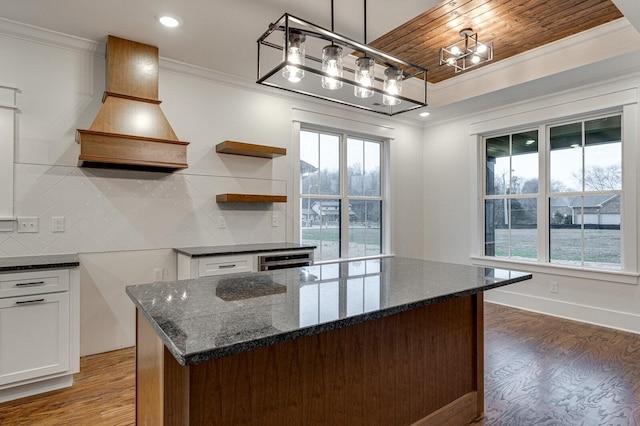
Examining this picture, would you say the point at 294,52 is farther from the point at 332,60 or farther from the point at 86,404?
the point at 86,404

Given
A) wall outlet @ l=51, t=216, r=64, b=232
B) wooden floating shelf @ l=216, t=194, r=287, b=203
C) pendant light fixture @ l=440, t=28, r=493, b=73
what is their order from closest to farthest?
1. wall outlet @ l=51, t=216, r=64, b=232
2. pendant light fixture @ l=440, t=28, r=493, b=73
3. wooden floating shelf @ l=216, t=194, r=287, b=203

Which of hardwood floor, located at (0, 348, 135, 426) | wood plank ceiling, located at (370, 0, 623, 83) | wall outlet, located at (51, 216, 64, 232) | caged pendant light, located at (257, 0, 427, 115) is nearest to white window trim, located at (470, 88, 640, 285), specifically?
wood plank ceiling, located at (370, 0, 623, 83)

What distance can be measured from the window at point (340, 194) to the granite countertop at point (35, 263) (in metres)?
2.44

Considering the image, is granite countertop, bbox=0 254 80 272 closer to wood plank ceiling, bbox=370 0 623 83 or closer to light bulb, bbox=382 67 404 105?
light bulb, bbox=382 67 404 105

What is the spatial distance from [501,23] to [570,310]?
3148 mm

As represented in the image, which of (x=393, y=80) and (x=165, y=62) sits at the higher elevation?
(x=165, y=62)

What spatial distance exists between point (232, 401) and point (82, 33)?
308cm

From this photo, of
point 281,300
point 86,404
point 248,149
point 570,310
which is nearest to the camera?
point 281,300

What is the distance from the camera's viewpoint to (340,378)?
1511 millimetres

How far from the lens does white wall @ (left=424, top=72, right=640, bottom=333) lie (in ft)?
12.0

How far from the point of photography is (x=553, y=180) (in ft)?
14.0

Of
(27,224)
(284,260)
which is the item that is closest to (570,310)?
(284,260)

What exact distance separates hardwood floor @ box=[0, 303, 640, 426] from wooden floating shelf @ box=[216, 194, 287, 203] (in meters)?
1.59

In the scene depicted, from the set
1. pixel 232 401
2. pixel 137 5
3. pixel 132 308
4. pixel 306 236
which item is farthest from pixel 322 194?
pixel 232 401
